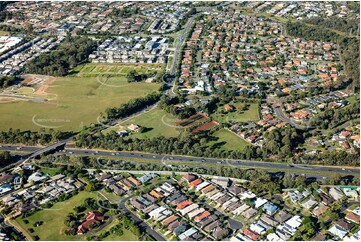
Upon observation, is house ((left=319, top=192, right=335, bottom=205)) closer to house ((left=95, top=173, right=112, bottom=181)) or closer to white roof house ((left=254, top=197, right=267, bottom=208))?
white roof house ((left=254, top=197, right=267, bottom=208))

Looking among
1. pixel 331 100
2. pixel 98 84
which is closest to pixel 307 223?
pixel 331 100

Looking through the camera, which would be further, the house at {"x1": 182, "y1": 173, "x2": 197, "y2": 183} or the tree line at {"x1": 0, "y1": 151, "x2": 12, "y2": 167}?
the tree line at {"x1": 0, "y1": 151, "x2": 12, "y2": 167}

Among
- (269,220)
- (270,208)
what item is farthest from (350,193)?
(269,220)

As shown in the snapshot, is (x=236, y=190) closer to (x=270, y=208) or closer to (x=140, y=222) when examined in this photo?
(x=270, y=208)

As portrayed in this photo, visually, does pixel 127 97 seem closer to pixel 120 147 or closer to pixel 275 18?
pixel 120 147

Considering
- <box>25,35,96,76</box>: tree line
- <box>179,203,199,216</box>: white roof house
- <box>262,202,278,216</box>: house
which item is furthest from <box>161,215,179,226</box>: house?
<box>25,35,96,76</box>: tree line

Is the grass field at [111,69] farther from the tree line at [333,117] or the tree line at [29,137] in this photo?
the tree line at [333,117]

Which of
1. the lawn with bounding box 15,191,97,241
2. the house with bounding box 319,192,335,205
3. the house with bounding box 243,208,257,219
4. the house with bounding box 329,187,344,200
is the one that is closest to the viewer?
the lawn with bounding box 15,191,97,241
